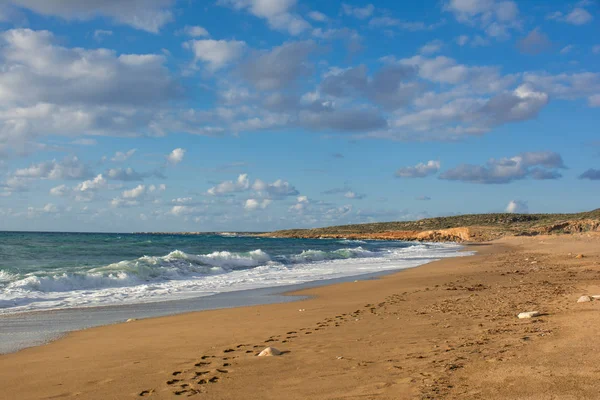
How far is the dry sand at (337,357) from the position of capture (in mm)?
4641

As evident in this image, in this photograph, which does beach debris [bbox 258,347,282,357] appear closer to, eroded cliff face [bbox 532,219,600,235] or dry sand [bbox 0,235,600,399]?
dry sand [bbox 0,235,600,399]

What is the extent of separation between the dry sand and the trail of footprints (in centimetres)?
1

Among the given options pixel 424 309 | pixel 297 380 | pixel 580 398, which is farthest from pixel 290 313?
pixel 580 398

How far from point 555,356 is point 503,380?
112cm

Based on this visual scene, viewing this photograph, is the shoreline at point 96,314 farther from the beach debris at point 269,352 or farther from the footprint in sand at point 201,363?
the beach debris at point 269,352

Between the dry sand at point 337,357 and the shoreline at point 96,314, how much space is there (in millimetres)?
609

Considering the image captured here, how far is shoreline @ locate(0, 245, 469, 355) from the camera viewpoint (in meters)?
8.12

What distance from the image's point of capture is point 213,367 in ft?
18.9

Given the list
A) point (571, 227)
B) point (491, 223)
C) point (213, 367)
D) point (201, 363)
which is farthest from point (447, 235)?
point (213, 367)

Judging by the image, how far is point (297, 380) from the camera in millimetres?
5086

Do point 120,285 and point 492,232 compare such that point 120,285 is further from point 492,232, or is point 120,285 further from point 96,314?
point 492,232

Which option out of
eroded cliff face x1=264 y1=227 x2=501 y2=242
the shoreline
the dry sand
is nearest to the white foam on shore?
the shoreline

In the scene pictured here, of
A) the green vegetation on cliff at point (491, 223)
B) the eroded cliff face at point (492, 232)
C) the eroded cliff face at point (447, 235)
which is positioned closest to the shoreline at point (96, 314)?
the eroded cliff face at point (492, 232)

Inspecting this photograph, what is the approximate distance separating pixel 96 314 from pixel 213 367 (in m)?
6.19
